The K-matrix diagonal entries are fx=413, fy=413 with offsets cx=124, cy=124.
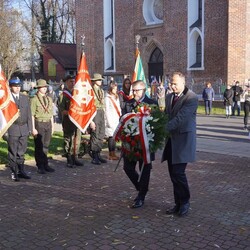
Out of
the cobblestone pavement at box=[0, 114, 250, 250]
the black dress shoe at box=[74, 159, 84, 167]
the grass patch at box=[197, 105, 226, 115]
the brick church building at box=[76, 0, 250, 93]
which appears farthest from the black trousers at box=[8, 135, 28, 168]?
the brick church building at box=[76, 0, 250, 93]

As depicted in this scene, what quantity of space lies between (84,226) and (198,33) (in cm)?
2510

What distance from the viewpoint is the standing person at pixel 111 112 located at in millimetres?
9867

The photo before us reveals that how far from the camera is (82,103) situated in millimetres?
8977

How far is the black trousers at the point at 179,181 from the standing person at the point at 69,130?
375 cm

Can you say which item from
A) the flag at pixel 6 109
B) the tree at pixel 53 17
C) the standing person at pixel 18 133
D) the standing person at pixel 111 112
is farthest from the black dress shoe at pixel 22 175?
the tree at pixel 53 17

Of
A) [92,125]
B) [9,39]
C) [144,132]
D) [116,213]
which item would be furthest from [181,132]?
[9,39]

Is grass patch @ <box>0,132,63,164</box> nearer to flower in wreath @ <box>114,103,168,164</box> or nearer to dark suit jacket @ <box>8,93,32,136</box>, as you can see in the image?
dark suit jacket @ <box>8,93,32,136</box>

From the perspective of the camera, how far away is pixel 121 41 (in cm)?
3425

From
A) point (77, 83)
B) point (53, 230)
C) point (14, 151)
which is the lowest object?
point (53, 230)

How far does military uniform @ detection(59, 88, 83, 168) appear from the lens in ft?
30.2

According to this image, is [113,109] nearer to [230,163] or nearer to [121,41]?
[230,163]

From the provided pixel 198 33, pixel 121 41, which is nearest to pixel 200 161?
pixel 198 33

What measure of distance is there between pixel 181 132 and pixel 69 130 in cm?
414

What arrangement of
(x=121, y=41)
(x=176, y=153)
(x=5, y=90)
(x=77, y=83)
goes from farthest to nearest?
(x=121, y=41), (x=77, y=83), (x=5, y=90), (x=176, y=153)
